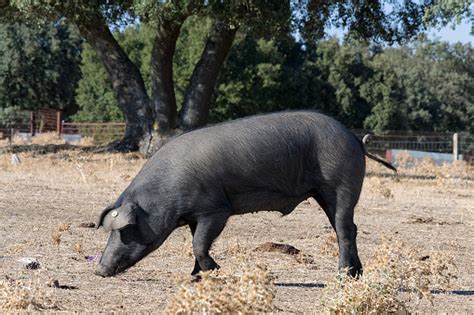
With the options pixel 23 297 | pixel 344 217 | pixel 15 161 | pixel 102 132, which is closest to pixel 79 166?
pixel 15 161

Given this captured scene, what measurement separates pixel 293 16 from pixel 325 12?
0.91 meters

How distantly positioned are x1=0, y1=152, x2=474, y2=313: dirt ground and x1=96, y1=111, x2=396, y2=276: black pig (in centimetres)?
40

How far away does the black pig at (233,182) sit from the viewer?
745 cm

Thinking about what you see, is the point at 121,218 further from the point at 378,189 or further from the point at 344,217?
the point at 378,189

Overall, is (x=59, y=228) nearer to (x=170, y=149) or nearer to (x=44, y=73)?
(x=170, y=149)

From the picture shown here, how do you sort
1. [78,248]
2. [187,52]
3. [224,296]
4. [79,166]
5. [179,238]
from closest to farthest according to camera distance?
[224,296], [78,248], [179,238], [79,166], [187,52]

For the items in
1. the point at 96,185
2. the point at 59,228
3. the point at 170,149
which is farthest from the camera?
the point at 96,185

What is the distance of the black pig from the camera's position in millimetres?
7449

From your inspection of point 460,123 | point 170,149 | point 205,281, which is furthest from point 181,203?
point 460,123

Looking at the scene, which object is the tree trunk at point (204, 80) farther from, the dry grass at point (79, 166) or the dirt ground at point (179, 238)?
the dirt ground at point (179, 238)

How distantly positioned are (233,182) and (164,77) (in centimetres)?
1590

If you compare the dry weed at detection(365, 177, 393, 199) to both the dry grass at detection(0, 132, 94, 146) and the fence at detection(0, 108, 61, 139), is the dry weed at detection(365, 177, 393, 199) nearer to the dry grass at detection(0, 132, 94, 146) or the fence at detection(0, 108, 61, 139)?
the dry grass at detection(0, 132, 94, 146)

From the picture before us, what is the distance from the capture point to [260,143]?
25.7 ft

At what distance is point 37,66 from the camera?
2355 inches
